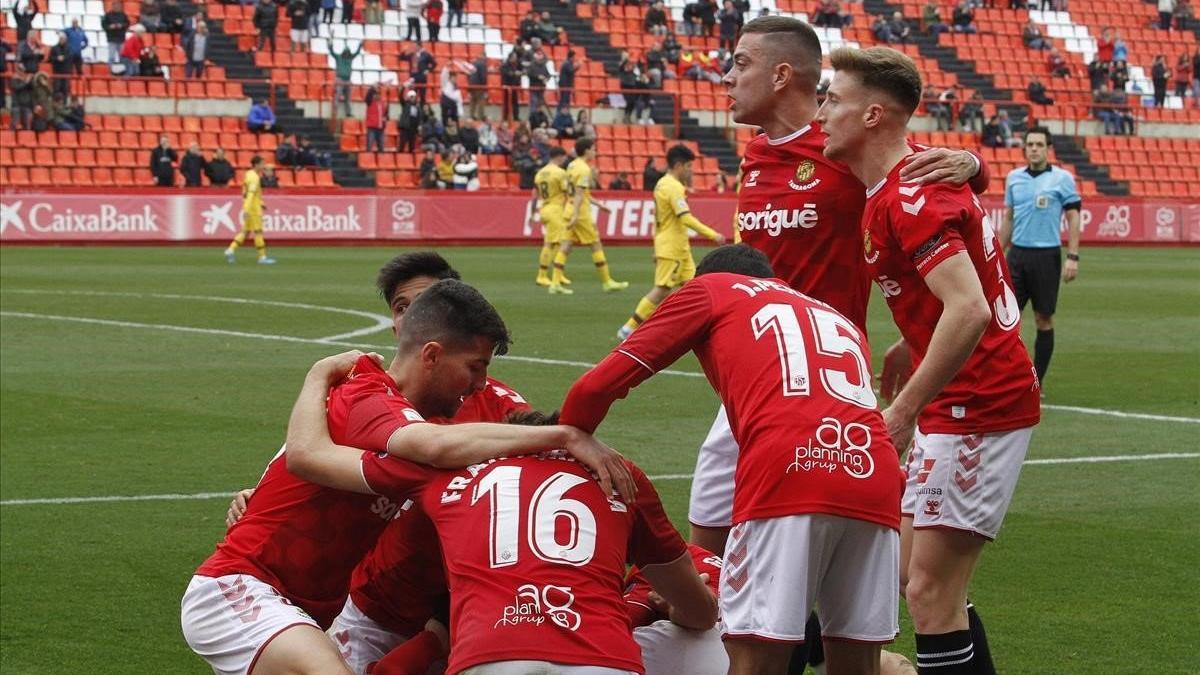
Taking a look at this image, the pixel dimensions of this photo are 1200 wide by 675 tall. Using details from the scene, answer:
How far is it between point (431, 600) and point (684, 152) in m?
16.6

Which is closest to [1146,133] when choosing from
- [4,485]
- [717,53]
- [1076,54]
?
[1076,54]

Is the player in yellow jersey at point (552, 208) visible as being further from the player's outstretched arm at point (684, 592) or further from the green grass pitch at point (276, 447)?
the player's outstretched arm at point (684, 592)

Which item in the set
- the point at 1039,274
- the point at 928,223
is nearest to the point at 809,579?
the point at 928,223

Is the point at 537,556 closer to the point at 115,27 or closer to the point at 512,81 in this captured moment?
the point at 115,27

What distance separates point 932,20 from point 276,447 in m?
43.2

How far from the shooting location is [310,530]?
5.41 m

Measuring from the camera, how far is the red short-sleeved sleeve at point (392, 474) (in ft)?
16.3

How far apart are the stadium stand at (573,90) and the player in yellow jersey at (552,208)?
1135 centimetres

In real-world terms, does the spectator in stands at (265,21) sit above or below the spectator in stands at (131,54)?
above

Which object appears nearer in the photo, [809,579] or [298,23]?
[809,579]

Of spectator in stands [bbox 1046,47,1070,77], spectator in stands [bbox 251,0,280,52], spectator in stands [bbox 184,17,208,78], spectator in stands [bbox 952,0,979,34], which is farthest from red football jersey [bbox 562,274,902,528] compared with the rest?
spectator in stands [bbox 1046,47,1070,77]

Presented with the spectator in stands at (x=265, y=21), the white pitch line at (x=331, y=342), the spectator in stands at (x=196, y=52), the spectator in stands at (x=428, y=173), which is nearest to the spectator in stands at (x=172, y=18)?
the spectator in stands at (x=196, y=52)

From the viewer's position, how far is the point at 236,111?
4141 cm

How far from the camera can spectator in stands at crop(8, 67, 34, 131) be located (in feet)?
122
